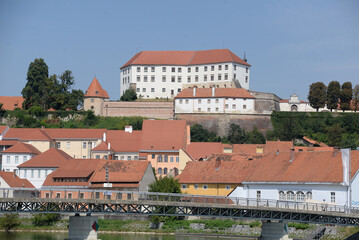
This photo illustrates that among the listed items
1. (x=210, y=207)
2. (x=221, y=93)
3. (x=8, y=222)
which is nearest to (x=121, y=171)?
(x=8, y=222)

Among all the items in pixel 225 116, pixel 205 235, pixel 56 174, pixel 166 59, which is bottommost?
pixel 205 235

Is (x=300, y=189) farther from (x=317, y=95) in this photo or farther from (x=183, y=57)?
(x=183, y=57)

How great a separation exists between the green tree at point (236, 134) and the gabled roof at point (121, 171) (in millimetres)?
29887

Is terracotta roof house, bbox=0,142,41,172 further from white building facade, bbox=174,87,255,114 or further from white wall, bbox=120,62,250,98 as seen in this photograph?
white wall, bbox=120,62,250,98

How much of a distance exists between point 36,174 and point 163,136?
16.2m

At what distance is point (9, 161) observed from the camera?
82.6 m

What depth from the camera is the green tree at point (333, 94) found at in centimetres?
10738

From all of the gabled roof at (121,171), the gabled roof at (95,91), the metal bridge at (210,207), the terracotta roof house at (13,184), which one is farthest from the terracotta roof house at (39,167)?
the gabled roof at (95,91)

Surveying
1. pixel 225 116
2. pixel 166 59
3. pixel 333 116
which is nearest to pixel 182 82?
pixel 166 59

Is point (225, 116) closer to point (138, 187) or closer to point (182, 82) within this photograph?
point (182, 82)

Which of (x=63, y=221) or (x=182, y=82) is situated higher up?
(x=182, y=82)

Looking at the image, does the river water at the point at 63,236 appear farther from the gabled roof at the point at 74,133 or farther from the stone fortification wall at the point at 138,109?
the stone fortification wall at the point at 138,109

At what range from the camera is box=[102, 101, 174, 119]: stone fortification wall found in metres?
107

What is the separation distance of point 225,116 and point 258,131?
5265 mm
